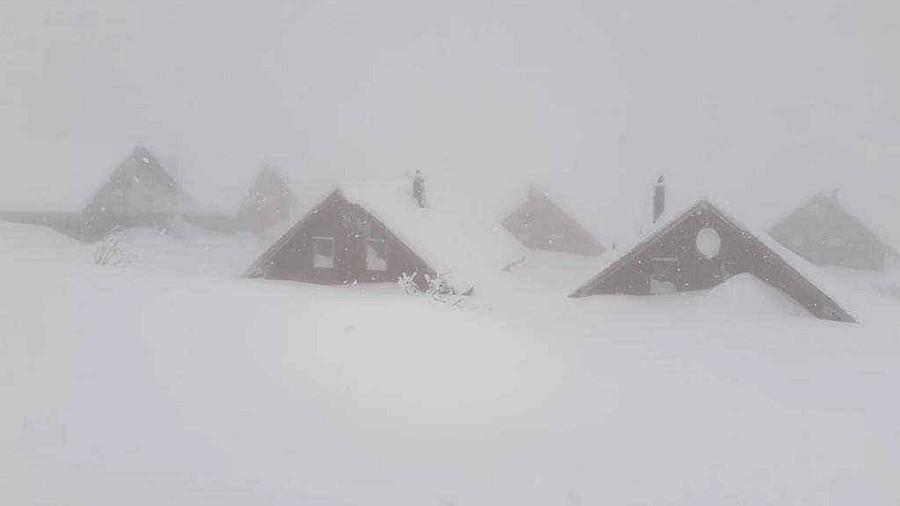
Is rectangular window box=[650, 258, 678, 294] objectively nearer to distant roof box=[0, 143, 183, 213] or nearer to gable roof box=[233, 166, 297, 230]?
distant roof box=[0, 143, 183, 213]

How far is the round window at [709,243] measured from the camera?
17469 millimetres

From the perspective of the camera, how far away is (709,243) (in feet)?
57.6

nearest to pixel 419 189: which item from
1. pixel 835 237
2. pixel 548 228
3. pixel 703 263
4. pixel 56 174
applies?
pixel 703 263

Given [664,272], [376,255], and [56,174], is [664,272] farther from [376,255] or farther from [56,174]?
[56,174]

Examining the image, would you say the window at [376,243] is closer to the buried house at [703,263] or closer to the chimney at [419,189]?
the chimney at [419,189]

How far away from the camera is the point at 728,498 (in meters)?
8.45

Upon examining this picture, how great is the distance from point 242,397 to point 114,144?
3871cm

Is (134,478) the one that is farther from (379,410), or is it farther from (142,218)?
(142,218)

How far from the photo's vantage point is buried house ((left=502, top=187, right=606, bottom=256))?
117ft

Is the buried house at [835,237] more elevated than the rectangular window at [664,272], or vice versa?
the rectangular window at [664,272]

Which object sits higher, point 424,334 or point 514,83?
point 514,83

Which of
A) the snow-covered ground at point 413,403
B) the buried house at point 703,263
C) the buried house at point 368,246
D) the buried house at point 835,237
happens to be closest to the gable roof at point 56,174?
the buried house at point 368,246

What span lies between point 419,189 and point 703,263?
34.4 feet

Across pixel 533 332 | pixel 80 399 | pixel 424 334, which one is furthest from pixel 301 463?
pixel 533 332
